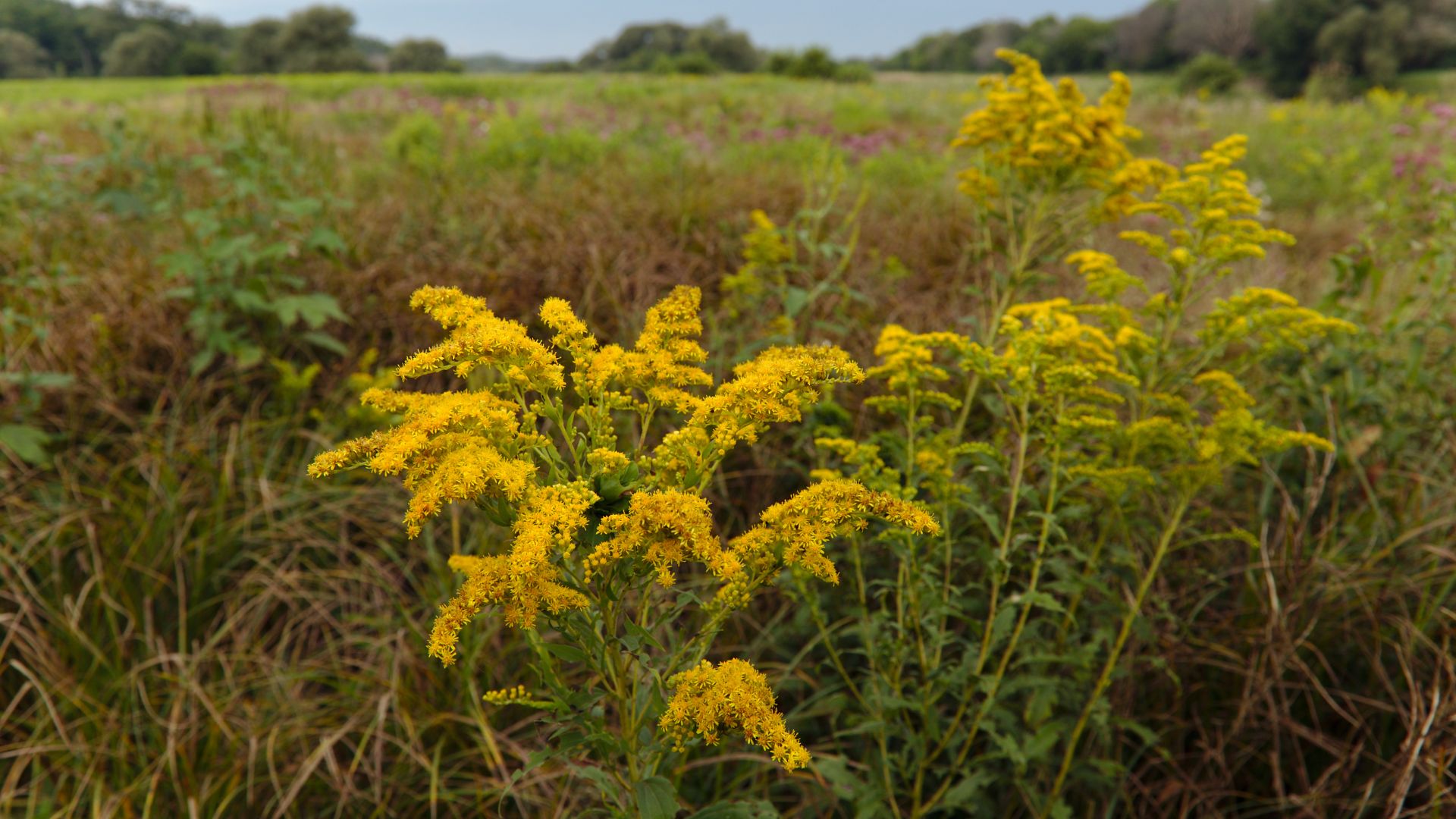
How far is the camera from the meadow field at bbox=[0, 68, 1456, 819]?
1.16 meters

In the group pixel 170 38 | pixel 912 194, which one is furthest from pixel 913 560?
pixel 170 38

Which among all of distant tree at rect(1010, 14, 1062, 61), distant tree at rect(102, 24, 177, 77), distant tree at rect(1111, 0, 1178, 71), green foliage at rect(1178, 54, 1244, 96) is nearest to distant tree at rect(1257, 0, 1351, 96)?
distant tree at rect(1111, 0, 1178, 71)

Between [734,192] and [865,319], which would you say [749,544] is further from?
[734,192]

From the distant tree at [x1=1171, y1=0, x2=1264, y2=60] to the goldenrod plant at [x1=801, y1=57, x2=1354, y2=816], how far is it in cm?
3825

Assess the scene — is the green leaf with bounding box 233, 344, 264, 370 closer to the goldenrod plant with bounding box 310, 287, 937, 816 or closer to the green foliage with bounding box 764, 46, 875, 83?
the goldenrod plant with bounding box 310, 287, 937, 816

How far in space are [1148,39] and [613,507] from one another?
50.7m

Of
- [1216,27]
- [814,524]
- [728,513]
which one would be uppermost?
[1216,27]

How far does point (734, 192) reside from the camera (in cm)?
489

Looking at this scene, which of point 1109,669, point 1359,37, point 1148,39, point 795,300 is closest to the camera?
point 1109,669

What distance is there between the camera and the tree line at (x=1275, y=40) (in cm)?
3175

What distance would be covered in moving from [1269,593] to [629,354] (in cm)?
203

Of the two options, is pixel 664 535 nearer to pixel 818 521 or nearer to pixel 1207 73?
pixel 818 521

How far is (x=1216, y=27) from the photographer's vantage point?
36.2 m

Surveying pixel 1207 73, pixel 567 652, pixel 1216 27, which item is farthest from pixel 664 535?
pixel 1216 27
